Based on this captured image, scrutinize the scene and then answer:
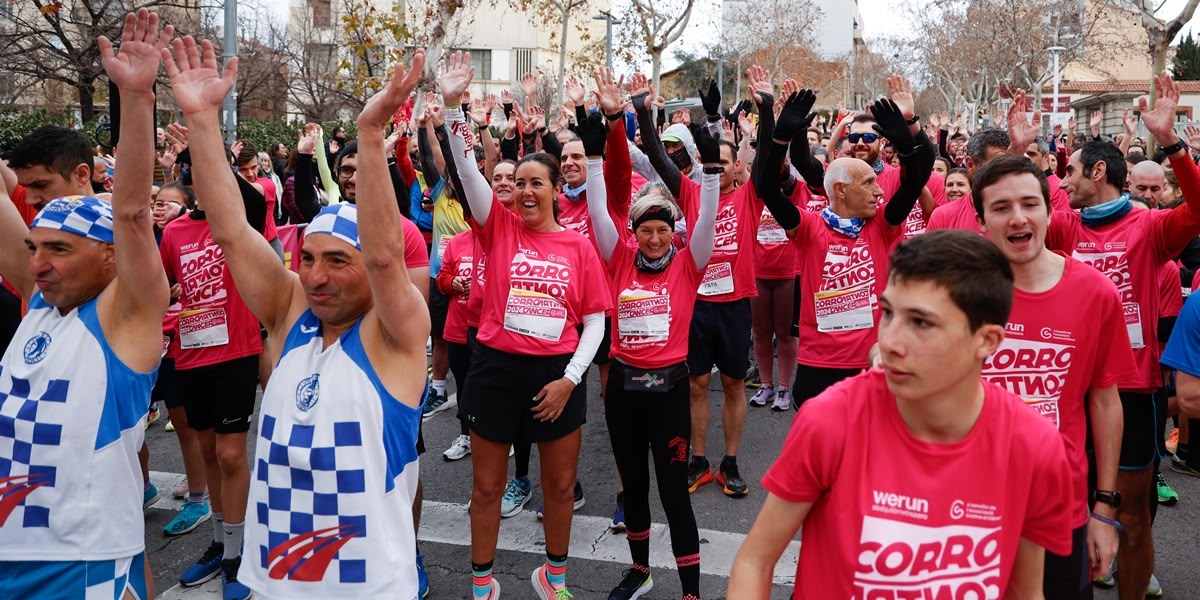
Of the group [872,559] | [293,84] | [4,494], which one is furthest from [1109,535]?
[293,84]

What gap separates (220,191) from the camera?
2.72 metres

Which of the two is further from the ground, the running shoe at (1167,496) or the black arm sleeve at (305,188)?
the black arm sleeve at (305,188)

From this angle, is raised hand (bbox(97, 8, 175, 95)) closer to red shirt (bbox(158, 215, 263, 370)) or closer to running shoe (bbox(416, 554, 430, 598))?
red shirt (bbox(158, 215, 263, 370))

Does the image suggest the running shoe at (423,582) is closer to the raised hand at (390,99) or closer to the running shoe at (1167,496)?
the raised hand at (390,99)

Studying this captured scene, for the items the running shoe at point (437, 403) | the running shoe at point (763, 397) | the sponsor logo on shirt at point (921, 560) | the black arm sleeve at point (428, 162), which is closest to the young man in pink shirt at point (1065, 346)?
the sponsor logo on shirt at point (921, 560)

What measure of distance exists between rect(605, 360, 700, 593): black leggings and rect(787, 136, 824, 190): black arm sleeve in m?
1.57

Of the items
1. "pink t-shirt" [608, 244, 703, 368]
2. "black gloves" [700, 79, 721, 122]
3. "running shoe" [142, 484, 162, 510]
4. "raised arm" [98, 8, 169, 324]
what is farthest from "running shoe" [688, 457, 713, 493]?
"raised arm" [98, 8, 169, 324]

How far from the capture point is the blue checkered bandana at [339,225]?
8.64ft

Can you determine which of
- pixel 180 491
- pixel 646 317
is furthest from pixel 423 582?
pixel 180 491

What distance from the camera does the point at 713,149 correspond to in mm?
4504

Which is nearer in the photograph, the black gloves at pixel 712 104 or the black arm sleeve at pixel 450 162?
the black arm sleeve at pixel 450 162

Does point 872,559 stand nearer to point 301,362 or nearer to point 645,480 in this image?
point 301,362

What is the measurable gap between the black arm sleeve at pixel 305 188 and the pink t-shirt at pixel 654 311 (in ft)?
7.70

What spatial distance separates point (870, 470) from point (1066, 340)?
136 cm
